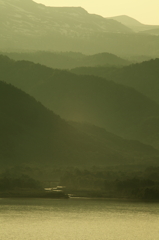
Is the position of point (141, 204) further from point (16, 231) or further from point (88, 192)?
point (16, 231)

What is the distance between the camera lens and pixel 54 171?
191375mm

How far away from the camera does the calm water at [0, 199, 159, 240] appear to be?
97562 mm

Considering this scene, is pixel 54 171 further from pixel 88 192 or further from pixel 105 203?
pixel 105 203

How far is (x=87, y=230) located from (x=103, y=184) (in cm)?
5803

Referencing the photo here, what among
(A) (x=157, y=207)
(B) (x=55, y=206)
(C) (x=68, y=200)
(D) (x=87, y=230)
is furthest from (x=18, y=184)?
(D) (x=87, y=230)

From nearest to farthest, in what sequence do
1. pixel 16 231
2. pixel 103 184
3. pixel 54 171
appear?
1. pixel 16 231
2. pixel 103 184
3. pixel 54 171

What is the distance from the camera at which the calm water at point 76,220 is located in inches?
3841

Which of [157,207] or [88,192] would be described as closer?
[157,207]

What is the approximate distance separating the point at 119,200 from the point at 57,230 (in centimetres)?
4252

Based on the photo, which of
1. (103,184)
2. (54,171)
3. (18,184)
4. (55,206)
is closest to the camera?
(55,206)

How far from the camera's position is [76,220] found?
4365 inches

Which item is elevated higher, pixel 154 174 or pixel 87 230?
pixel 154 174

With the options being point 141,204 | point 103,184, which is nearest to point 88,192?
point 103,184

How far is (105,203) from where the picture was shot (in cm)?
13662
